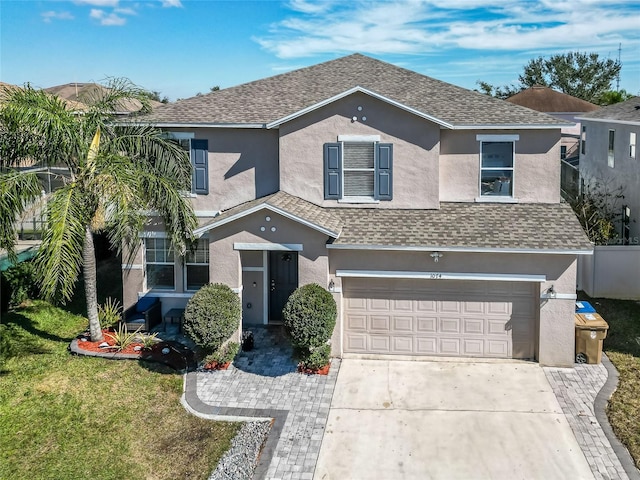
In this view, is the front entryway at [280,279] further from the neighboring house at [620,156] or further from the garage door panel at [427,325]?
the neighboring house at [620,156]

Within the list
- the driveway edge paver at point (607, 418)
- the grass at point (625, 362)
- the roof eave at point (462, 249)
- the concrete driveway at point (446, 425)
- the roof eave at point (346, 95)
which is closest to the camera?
the driveway edge paver at point (607, 418)

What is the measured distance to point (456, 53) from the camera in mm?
40812

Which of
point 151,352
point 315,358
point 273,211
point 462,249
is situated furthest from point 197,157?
point 462,249

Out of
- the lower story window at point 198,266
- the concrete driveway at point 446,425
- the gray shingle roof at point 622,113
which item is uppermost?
the gray shingle roof at point 622,113

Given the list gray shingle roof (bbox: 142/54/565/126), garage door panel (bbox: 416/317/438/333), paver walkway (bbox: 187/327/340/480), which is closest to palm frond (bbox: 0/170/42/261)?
gray shingle roof (bbox: 142/54/565/126)

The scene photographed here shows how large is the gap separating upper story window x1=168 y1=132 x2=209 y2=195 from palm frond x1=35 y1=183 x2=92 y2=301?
4.09 m

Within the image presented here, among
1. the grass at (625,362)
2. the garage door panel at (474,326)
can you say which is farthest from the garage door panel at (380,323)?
the grass at (625,362)

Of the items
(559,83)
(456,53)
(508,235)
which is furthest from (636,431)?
→ (559,83)

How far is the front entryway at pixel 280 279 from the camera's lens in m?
16.9

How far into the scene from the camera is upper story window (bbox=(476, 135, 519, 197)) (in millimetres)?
15938

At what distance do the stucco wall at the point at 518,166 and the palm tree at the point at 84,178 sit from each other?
7303mm

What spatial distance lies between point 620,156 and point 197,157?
16.6m

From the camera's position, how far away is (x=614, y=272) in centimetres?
Result: 1888

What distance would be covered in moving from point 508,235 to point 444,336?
305 centimetres
